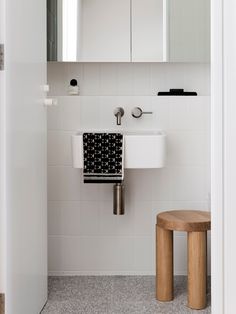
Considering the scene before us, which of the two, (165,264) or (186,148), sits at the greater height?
(186,148)

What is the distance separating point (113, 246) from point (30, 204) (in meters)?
1.06

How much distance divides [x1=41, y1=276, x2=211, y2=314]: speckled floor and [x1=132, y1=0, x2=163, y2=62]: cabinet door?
140 centimetres

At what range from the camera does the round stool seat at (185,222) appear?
8.25 feet

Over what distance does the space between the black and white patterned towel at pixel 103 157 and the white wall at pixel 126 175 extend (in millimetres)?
329

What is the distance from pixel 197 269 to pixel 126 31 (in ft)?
5.16

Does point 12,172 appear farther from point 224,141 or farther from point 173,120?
point 173,120

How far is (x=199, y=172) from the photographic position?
3119mm

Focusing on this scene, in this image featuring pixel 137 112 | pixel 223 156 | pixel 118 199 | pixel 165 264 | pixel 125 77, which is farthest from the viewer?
pixel 125 77

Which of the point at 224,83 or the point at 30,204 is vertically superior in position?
the point at 224,83

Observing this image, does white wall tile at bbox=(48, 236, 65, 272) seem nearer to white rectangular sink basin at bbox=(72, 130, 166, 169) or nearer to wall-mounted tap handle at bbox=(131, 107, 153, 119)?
white rectangular sink basin at bbox=(72, 130, 166, 169)

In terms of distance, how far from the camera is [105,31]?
3.15 meters

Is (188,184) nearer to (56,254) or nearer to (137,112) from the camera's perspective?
(137,112)

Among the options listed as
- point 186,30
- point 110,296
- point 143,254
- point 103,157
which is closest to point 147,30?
point 186,30

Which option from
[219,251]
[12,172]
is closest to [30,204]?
[12,172]
